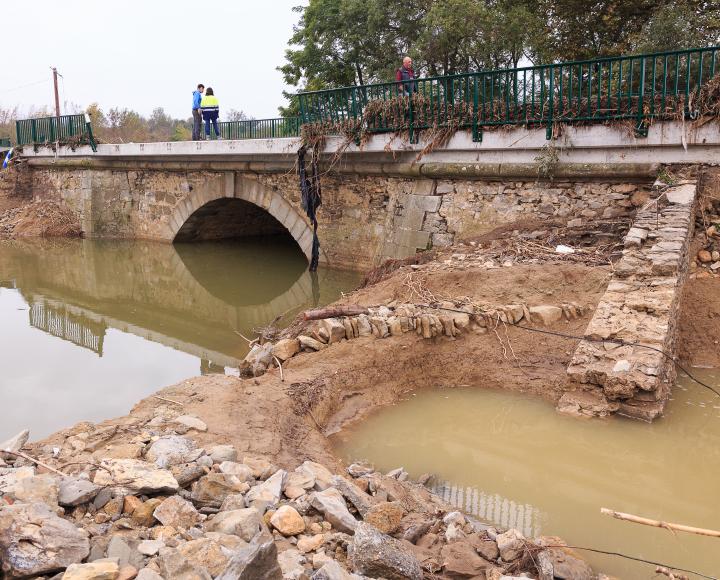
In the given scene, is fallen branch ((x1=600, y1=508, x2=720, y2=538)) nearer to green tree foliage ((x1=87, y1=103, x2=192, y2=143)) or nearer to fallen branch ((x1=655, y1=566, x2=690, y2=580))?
fallen branch ((x1=655, y1=566, x2=690, y2=580))

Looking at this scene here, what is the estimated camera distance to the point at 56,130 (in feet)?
57.0

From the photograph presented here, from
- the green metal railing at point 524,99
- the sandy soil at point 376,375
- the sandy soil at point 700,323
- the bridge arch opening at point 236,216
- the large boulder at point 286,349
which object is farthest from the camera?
the bridge arch opening at point 236,216

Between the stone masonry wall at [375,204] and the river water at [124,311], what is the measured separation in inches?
26.1

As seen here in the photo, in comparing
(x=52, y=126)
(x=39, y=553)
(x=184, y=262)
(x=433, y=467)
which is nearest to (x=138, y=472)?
(x=39, y=553)

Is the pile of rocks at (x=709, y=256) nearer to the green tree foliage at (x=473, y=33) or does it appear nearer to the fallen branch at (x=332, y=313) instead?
the fallen branch at (x=332, y=313)

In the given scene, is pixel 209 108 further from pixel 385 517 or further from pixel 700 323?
pixel 385 517

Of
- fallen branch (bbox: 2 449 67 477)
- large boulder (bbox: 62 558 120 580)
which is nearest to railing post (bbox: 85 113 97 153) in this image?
fallen branch (bbox: 2 449 67 477)

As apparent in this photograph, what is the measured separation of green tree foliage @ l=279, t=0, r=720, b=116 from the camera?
1259 centimetres

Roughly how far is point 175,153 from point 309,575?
41.2ft

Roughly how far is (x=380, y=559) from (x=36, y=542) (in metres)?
1.18

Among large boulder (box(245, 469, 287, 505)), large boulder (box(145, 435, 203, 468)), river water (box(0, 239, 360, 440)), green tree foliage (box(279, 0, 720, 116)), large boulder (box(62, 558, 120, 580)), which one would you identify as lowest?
river water (box(0, 239, 360, 440))

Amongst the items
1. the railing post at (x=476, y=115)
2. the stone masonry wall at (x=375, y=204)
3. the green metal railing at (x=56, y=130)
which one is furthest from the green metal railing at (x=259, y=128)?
the railing post at (x=476, y=115)

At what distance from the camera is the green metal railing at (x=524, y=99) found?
7137mm

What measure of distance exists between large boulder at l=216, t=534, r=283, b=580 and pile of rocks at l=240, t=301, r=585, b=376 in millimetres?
3144
